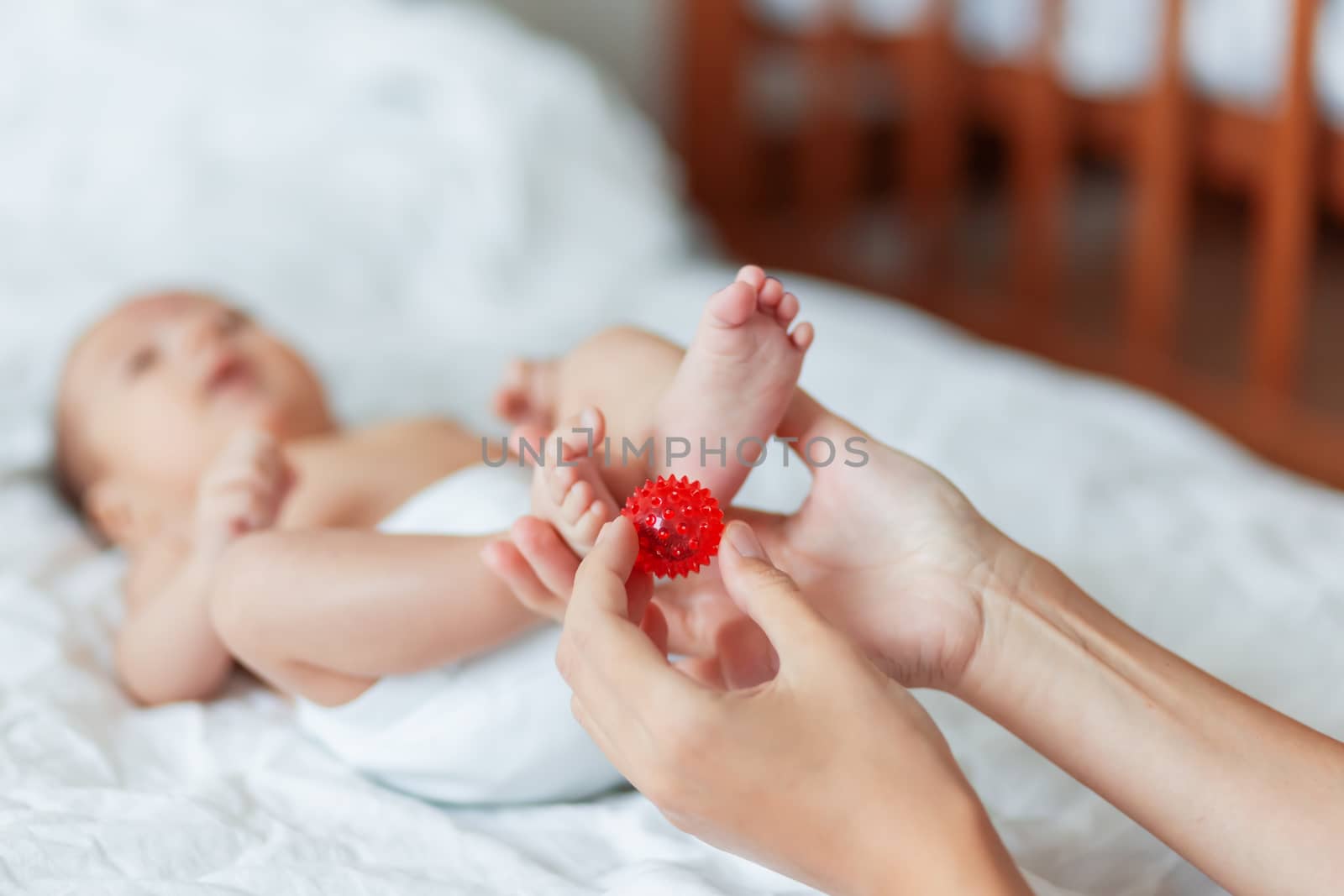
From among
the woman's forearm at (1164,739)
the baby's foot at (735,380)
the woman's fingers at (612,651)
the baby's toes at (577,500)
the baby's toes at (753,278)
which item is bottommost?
the woman's forearm at (1164,739)

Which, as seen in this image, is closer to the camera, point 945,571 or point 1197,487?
point 945,571

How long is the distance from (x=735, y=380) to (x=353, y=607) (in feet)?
0.89

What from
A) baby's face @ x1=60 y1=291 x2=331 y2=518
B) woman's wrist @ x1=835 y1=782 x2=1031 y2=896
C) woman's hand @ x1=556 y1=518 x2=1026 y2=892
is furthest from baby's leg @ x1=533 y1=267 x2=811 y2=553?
baby's face @ x1=60 y1=291 x2=331 y2=518

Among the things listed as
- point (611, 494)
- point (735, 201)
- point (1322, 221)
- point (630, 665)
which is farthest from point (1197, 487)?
point (1322, 221)

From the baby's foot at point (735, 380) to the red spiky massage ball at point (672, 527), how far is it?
54 millimetres

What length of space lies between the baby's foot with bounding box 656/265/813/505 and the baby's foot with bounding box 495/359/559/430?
24cm

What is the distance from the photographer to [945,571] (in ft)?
2.24

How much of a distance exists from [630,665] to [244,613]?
1.11ft

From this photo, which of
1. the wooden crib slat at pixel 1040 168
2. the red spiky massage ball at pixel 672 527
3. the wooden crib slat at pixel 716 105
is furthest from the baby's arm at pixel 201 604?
the wooden crib slat at pixel 716 105

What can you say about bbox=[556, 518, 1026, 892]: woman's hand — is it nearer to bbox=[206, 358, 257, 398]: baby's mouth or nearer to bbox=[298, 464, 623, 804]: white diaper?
bbox=[298, 464, 623, 804]: white diaper

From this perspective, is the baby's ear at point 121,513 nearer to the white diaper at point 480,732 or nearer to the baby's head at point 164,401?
the baby's head at point 164,401

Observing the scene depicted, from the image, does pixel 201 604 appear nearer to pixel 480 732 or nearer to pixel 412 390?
pixel 480 732

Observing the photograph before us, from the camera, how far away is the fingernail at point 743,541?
627 mm

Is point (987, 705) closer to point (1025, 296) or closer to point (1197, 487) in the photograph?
point (1197, 487)
